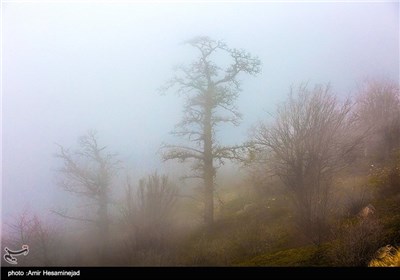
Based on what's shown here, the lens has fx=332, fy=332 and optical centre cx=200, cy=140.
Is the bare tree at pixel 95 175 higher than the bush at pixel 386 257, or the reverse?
the bare tree at pixel 95 175

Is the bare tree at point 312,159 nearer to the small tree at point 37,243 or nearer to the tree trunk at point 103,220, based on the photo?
the tree trunk at point 103,220

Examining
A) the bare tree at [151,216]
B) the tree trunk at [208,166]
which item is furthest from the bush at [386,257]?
the tree trunk at [208,166]

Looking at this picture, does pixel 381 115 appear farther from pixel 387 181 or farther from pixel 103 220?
pixel 103 220

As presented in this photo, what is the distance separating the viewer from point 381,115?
26.9 metres

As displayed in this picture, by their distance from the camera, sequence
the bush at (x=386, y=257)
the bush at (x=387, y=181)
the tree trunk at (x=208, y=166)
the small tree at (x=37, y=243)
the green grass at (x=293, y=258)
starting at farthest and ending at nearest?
1. the small tree at (x=37, y=243)
2. the tree trunk at (x=208, y=166)
3. the bush at (x=387, y=181)
4. the green grass at (x=293, y=258)
5. the bush at (x=386, y=257)

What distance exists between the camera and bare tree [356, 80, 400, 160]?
25.9m

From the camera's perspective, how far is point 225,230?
19.3 meters

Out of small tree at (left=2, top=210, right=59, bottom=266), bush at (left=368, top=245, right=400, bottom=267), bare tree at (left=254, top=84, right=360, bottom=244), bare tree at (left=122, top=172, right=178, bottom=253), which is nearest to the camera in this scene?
bush at (left=368, top=245, right=400, bottom=267)

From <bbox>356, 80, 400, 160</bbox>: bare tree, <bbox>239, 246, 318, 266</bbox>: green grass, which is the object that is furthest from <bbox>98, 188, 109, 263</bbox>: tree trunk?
<bbox>356, 80, 400, 160</bbox>: bare tree

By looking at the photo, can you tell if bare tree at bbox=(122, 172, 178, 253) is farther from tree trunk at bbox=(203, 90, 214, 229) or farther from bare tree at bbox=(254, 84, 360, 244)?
bare tree at bbox=(254, 84, 360, 244)

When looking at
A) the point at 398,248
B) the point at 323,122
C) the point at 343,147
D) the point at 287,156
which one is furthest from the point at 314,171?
the point at 398,248

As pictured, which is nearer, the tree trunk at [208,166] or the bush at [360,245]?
the bush at [360,245]

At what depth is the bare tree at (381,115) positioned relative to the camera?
85.0 feet

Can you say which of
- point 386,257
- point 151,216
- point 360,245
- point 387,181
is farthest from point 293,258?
point 387,181
